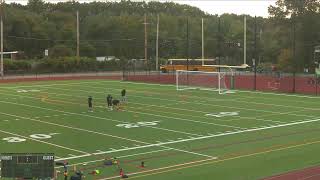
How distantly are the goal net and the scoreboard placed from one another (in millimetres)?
34323

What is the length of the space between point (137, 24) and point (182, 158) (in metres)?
92.1

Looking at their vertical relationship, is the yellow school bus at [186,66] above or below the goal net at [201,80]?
above

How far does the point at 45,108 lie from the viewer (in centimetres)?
3316

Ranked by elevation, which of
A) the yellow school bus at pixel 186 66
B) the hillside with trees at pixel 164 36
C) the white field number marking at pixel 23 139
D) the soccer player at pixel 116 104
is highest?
the hillside with trees at pixel 164 36

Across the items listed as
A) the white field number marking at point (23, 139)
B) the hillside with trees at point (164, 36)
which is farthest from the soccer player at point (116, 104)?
the hillside with trees at point (164, 36)

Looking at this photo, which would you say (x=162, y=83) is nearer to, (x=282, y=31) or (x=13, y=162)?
(x=282, y=31)

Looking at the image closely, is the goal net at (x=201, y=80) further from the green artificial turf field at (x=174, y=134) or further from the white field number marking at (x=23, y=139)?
the white field number marking at (x=23, y=139)

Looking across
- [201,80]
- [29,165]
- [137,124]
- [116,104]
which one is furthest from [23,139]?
[201,80]

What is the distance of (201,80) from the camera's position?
5144 centimetres

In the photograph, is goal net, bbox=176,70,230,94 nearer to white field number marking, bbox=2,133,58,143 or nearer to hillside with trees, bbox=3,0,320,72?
hillside with trees, bbox=3,0,320,72

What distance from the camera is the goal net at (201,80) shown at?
4777 centimetres

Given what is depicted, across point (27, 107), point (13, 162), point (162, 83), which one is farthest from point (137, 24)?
point (13, 162)

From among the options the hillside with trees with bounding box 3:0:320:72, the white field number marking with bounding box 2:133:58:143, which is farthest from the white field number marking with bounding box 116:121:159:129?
the hillside with trees with bounding box 3:0:320:72

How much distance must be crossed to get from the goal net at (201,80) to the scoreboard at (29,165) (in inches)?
1351
